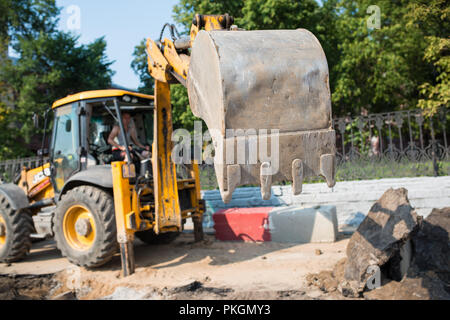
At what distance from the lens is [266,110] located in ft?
8.27

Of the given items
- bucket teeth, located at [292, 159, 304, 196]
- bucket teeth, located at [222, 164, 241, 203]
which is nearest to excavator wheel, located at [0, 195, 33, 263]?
bucket teeth, located at [222, 164, 241, 203]

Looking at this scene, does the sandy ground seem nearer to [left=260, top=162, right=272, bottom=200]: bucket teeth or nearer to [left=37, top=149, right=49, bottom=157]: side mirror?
[left=37, top=149, right=49, bottom=157]: side mirror

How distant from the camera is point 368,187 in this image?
24.1 ft

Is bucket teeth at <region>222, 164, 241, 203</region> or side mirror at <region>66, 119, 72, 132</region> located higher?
side mirror at <region>66, 119, 72, 132</region>

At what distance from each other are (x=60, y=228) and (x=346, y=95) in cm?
1181

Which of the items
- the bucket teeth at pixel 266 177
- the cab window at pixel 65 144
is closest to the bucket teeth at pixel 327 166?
the bucket teeth at pixel 266 177

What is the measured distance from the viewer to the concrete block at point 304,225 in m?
6.27

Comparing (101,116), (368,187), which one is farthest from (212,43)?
(368,187)

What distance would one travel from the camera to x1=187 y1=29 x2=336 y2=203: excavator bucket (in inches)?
96.4

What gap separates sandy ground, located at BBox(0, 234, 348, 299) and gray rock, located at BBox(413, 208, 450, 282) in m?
1.12

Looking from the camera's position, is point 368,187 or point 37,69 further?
point 37,69

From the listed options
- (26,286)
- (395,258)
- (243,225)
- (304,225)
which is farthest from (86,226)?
(395,258)

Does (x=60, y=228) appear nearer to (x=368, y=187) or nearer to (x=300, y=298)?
(x=300, y=298)

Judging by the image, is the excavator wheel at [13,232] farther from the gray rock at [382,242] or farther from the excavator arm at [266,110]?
the gray rock at [382,242]
